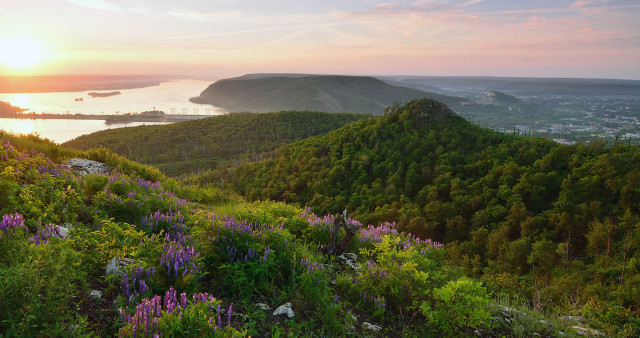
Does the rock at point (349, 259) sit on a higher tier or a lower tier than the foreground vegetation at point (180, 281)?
lower

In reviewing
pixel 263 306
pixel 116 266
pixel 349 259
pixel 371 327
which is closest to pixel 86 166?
pixel 116 266

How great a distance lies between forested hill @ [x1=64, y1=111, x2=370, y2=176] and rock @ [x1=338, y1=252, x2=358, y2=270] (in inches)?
3422

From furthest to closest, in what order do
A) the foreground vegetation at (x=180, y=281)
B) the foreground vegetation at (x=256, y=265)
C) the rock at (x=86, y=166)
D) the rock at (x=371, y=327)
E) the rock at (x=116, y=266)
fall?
the rock at (x=86, y=166), the rock at (x=371, y=327), the rock at (x=116, y=266), the foreground vegetation at (x=256, y=265), the foreground vegetation at (x=180, y=281)

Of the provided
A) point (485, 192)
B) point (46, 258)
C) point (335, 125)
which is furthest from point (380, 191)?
point (335, 125)

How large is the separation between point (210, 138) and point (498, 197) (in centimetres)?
11317

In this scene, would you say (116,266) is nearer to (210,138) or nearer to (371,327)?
(371,327)

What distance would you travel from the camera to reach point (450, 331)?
409 centimetres

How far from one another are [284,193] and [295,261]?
31.4 metres

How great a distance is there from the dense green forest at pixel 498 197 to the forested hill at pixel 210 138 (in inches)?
2428

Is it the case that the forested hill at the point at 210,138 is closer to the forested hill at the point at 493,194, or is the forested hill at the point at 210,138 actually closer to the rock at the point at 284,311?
the forested hill at the point at 493,194

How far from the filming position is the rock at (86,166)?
9.15 meters

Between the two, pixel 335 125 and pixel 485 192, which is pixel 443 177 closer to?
pixel 485 192

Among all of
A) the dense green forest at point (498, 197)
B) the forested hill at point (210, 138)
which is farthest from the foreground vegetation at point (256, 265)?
the forested hill at point (210, 138)

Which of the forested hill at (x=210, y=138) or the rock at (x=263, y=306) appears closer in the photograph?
the rock at (x=263, y=306)
